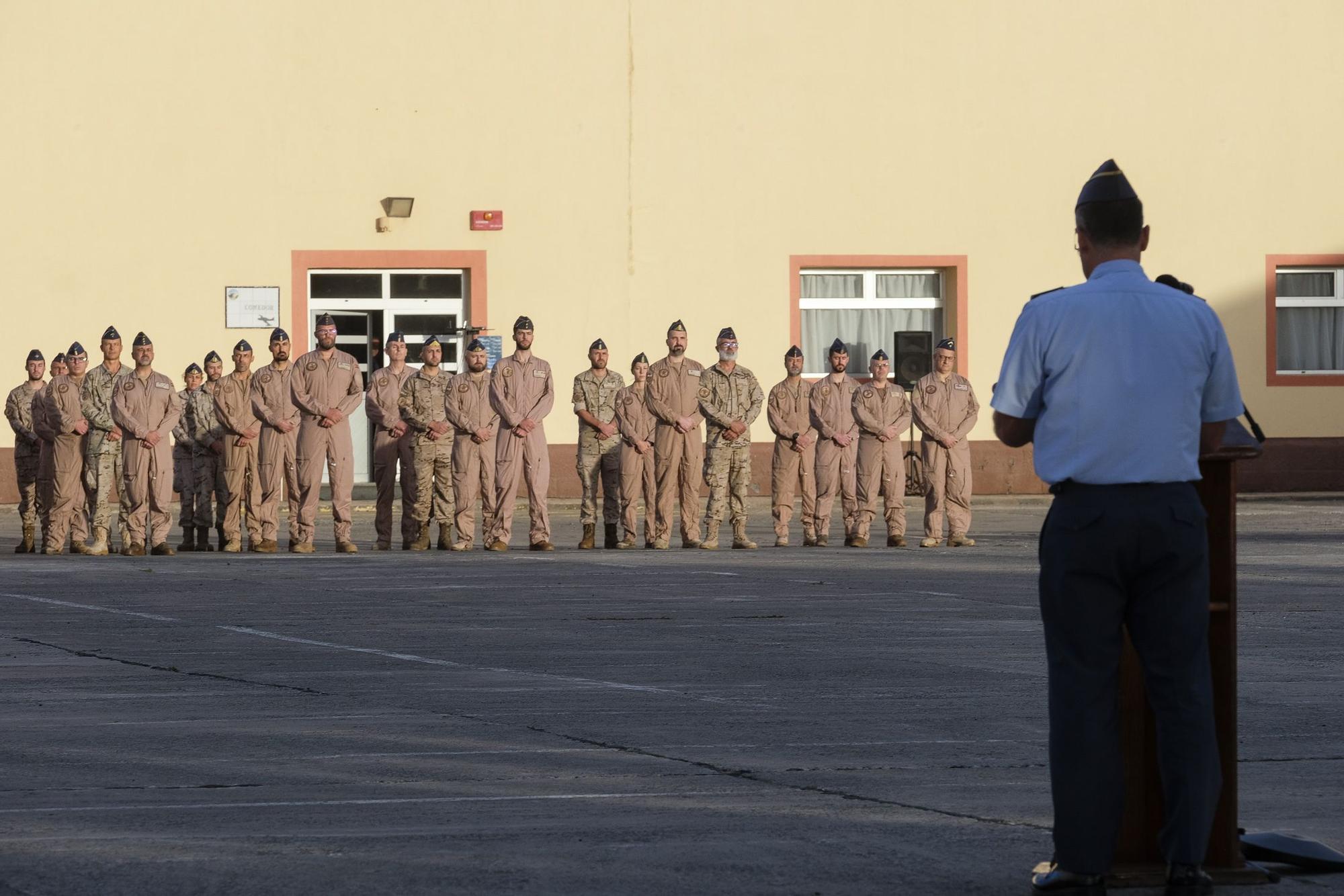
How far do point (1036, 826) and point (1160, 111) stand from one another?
25342mm

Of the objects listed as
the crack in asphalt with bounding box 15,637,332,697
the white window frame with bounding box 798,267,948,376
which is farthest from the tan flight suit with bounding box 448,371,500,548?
the crack in asphalt with bounding box 15,637,332,697

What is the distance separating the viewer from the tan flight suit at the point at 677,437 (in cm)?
2225

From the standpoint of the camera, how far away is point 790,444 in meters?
23.4

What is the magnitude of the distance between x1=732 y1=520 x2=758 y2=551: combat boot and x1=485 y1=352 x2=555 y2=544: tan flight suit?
6.02 ft

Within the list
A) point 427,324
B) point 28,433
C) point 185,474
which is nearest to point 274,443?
point 185,474

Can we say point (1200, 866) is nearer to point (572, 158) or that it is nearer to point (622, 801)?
point (622, 801)

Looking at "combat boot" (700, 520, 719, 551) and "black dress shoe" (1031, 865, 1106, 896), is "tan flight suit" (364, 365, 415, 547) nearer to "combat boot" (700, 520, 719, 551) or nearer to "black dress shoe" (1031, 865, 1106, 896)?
"combat boot" (700, 520, 719, 551)

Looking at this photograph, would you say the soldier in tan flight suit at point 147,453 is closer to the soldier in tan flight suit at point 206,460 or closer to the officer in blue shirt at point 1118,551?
the soldier in tan flight suit at point 206,460

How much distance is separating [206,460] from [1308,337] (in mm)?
16631

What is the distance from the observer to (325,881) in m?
5.75

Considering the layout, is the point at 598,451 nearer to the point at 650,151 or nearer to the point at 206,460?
the point at 206,460

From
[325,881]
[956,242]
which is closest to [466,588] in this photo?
[325,881]

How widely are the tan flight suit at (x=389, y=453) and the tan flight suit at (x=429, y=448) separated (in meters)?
0.08

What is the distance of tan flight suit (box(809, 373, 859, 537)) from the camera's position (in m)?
22.5
